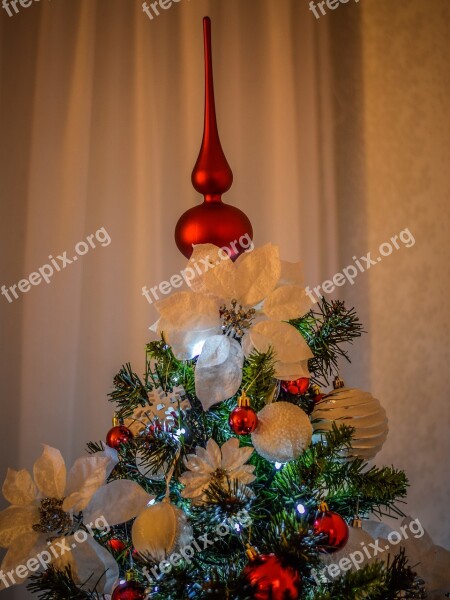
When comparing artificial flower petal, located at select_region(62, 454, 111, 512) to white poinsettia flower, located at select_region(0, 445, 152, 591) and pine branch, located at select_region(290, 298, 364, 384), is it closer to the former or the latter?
white poinsettia flower, located at select_region(0, 445, 152, 591)

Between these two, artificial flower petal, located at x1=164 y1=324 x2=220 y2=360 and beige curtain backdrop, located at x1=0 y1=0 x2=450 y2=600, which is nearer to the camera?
artificial flower petal, located at x1=164 y1=324 x2=220 y2=360

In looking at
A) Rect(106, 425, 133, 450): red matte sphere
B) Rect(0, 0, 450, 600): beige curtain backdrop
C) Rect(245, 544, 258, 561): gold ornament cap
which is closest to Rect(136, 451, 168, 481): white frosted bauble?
Rect(106, 425, 133, 450): red matte sphere

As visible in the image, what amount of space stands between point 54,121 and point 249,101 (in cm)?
57

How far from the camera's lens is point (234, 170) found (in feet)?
5.20

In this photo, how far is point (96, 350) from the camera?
1.39m

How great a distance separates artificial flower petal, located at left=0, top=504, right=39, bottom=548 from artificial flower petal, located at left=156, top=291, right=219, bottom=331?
238mm

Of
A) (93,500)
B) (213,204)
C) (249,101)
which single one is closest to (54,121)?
(249,101)

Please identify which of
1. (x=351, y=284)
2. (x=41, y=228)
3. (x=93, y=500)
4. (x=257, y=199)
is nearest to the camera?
(x=93, y=500)

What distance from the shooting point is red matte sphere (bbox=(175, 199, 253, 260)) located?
78cm

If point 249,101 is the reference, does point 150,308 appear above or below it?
below

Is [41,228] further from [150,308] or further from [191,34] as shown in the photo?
[191,34]


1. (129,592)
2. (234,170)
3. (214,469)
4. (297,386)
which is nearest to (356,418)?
(297,386)

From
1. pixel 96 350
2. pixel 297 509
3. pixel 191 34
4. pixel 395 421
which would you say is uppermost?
pixel 191 34

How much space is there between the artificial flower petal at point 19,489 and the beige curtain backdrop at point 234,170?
0.75 meters
